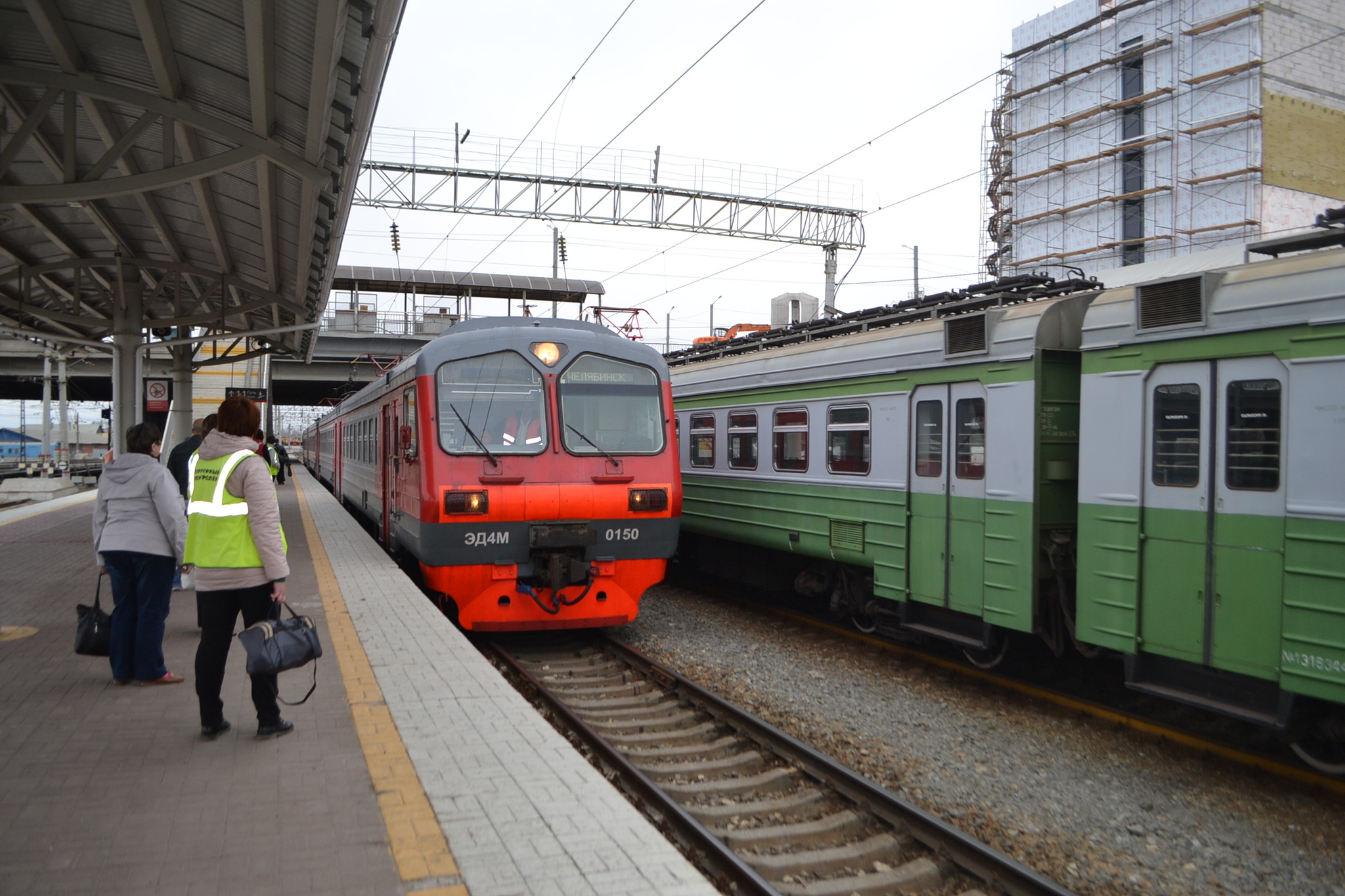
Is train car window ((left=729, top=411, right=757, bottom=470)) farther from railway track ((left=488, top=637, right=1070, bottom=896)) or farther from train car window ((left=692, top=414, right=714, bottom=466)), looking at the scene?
railway track ((left=488, top=637, right=1070, bottom=896))

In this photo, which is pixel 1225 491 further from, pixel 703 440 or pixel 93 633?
pixel 703 440

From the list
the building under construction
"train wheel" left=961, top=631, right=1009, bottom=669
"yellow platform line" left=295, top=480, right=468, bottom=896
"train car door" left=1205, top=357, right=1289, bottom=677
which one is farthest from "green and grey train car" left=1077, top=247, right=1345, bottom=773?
the building under construction

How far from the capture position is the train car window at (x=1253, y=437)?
5793mm

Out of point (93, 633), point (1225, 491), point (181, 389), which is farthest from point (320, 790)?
point (181, 389)

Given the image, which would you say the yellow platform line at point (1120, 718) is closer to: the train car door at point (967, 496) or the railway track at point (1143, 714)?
the railway track at point (1143, 714)

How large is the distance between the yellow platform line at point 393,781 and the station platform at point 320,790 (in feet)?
0.04

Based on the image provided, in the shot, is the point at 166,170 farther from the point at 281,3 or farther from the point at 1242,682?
the point at 1242,682

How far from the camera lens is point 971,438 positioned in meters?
8.09

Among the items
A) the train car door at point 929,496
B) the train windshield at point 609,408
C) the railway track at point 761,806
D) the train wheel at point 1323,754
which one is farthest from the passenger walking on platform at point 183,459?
the train wheel at point 1323,754

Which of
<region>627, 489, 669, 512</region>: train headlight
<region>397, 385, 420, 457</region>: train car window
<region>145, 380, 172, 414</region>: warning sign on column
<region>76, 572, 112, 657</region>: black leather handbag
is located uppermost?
<region>145, 380, 172, 414</region>: warning sign on column

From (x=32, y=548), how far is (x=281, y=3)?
11285 mm

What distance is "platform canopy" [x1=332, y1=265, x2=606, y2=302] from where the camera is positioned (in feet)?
138

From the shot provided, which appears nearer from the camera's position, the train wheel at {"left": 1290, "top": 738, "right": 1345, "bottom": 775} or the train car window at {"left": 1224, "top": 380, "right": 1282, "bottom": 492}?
the train wheel at {"left": 1290, "top": 738, "right": 1345, "bottom": 775}

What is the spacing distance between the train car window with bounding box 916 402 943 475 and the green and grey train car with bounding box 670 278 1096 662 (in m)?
0.01
